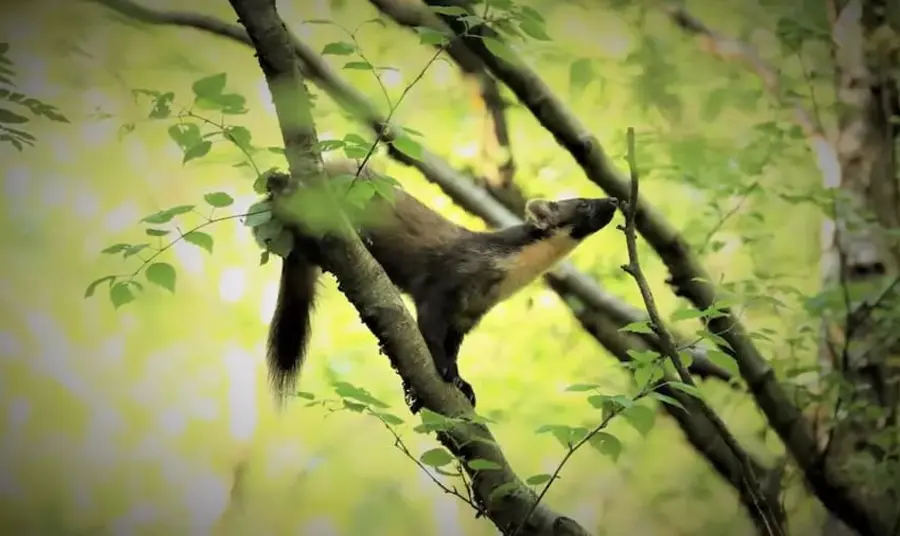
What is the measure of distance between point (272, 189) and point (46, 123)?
1.53ft

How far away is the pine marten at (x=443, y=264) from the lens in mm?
1391

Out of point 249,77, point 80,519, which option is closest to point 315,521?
point 80,519

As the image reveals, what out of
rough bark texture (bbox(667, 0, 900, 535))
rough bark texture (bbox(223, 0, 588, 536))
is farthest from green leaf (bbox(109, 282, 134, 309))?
rough bark texture (bbox(667, 0, 900, 535))

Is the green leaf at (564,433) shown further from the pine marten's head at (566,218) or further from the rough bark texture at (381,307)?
the pine marten's head at (566,218)

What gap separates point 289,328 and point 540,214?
45 centimetres

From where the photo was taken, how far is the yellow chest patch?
1476mm

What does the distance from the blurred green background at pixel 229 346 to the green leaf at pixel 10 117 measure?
26 mm

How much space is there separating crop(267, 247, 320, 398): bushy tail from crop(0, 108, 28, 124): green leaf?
17.8 inches

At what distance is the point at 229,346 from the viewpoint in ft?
4.58

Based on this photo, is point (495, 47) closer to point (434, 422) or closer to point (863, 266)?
point (434, 422)

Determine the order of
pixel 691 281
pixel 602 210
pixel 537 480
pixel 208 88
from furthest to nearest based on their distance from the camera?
1. pixel 691 281
2. pixel 602 210
3. pixel 537 480
4. pixel 208 88

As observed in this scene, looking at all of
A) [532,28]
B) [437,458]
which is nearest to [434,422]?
[437,458]

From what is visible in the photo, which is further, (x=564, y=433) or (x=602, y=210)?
(x=602, y=210)

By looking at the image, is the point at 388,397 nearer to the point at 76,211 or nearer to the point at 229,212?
the point at 229,212
